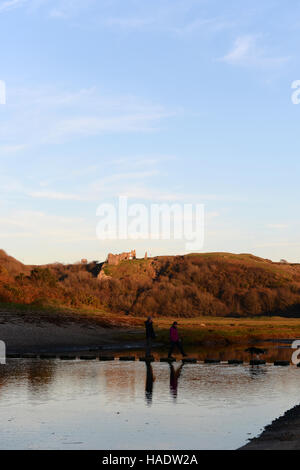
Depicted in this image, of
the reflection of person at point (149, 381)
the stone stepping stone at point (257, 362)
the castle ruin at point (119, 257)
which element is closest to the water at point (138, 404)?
the reflection of person at point (149, 381)

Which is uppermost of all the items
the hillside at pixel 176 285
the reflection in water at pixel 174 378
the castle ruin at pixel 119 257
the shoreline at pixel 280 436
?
the castle ruin at pixel 119 257

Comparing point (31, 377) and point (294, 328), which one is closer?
point (31, 377)

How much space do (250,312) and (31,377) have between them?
254 feet

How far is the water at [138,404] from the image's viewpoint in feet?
45.3

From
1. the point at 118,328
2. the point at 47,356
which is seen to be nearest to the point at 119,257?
the point at 118,328

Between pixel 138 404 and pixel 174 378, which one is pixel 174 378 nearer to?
pixel 174 378

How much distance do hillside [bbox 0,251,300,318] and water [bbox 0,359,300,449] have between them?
41802mm

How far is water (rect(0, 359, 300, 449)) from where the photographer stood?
45.3ft

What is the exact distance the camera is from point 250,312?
325ft

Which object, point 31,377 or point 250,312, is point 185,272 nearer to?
point 250,312

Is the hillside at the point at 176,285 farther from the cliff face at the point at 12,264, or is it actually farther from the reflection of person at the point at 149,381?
the reflection of person at the point at 149,381

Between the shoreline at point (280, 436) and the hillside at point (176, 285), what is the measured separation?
5256 cm

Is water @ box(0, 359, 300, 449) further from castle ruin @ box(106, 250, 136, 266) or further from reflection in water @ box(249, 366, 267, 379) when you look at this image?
castle ruin @ box(106, 250, 136, 266)
